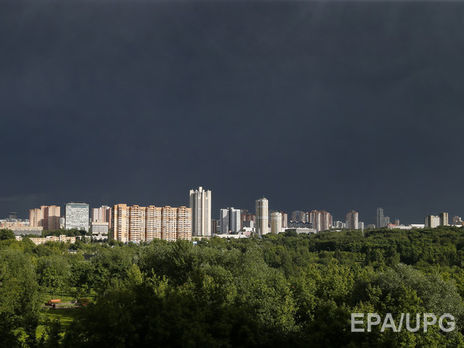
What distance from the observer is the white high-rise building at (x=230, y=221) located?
185 meters

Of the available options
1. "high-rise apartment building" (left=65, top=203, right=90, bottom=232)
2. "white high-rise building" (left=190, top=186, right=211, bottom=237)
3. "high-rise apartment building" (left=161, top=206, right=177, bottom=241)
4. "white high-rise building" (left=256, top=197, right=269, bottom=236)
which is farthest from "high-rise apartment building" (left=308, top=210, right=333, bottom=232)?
"high-rise apartment building" (left=161, top=206, right=177, bottom=241)

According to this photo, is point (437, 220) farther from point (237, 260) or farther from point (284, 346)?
point (284, 346)

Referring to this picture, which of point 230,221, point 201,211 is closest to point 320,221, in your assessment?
point 230,221

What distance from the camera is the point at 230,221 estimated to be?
186 m

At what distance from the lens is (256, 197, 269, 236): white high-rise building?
136 metres

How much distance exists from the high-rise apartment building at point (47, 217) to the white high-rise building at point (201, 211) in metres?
42.9

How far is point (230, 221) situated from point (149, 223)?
309 ft

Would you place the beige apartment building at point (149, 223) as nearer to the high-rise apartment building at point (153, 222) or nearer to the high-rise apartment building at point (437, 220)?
the high-rise apartment building at point (153, 222)

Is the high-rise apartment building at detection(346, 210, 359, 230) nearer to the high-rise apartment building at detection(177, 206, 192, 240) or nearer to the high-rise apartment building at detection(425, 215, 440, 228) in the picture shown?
the high-rise apartment building at detection(425, 215, 440, 228)

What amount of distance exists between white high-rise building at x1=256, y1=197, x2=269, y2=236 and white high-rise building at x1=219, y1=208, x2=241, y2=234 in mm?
44767

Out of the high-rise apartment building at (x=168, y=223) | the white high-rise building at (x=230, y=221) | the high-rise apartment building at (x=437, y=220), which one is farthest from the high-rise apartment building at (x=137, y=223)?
the white high-rise building at (x=230, y=221)

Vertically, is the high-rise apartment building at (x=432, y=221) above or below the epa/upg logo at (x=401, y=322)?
above

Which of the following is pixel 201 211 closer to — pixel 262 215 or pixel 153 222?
pixel 262 215

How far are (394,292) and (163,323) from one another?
32.6ft
